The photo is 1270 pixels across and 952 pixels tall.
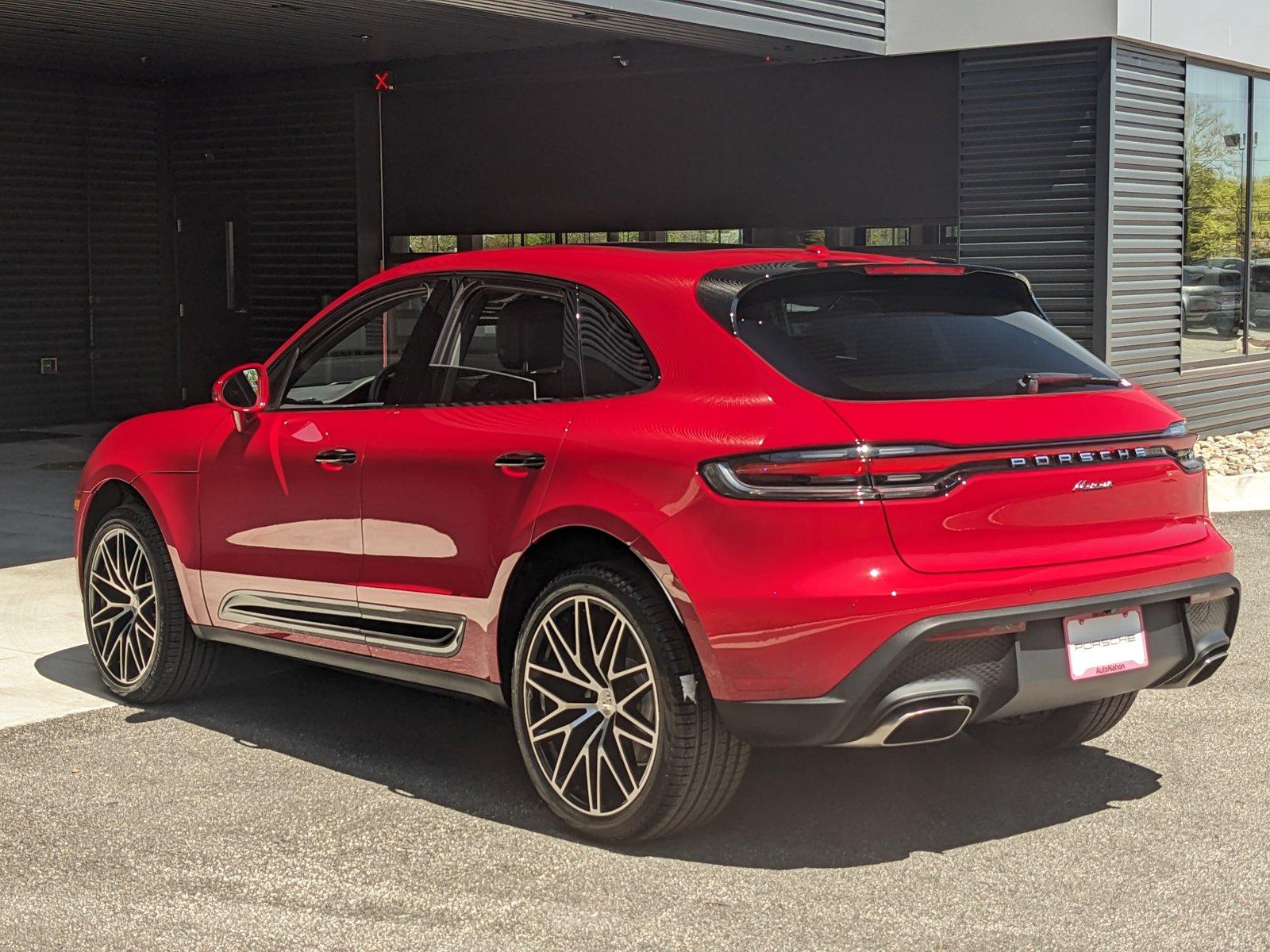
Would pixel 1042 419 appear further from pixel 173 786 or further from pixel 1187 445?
pixel 173 786

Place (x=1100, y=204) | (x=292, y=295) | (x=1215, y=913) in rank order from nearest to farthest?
(x=1215, y=913)
(x=1100, y=204)
(x=292, y=295)

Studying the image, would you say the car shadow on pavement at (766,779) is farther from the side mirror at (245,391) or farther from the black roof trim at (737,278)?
the black roof trim at (737,278)

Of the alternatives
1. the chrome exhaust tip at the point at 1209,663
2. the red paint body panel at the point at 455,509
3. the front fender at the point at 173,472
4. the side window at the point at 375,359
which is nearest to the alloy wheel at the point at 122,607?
the front fender at the point at 173,472

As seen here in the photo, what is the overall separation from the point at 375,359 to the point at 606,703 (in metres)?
1.82

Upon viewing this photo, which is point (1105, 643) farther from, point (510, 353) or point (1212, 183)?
point (1212, 183)

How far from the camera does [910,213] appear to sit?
14805mm

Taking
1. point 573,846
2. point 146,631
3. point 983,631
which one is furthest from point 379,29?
point 983,631

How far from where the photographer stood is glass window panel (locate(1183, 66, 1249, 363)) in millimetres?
15523

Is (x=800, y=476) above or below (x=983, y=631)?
above

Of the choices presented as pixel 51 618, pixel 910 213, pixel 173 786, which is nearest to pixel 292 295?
pixel 910 213

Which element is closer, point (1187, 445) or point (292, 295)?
point (1187, 445)

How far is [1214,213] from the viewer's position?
15938 mm

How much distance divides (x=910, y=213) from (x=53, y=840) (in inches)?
432

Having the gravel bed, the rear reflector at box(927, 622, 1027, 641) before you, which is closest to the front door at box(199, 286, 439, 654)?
the rear reflector at box(927, 622, 1027, 641)
